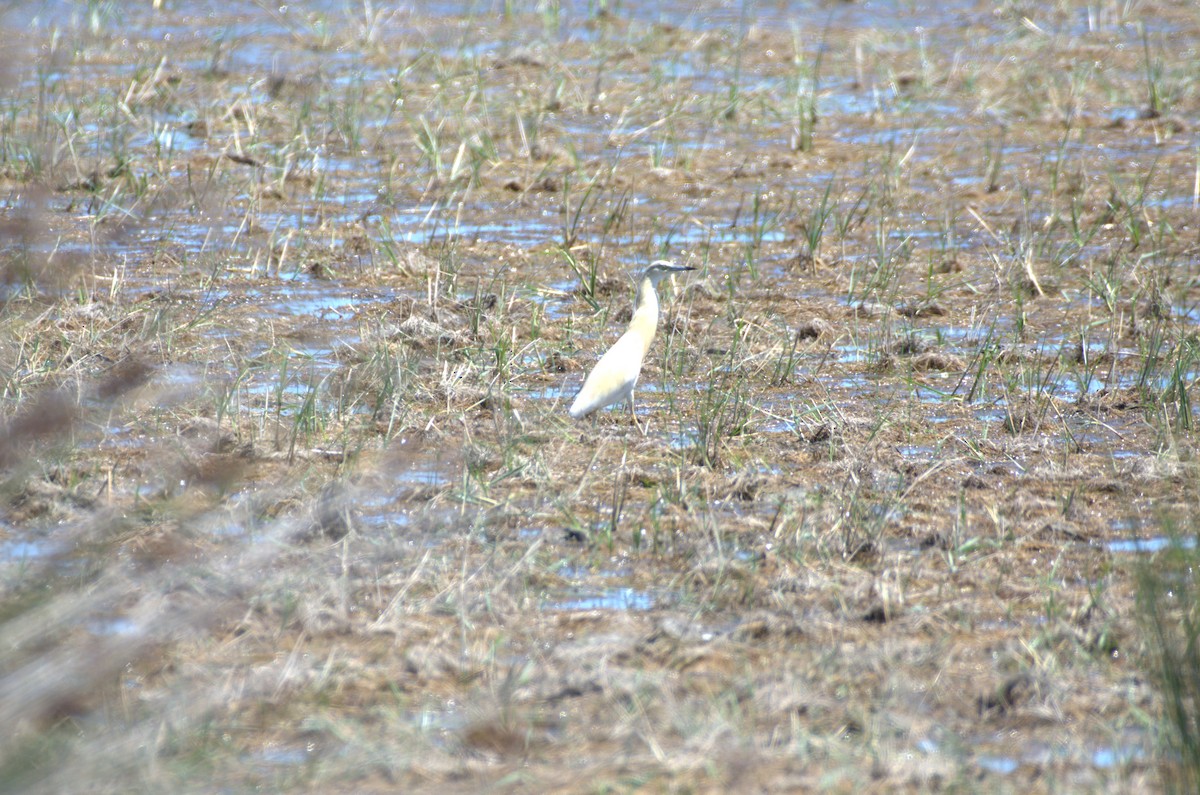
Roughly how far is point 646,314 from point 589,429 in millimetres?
680

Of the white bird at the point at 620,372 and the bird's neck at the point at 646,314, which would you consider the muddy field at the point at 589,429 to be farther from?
the bird's neck at the point at 646,314

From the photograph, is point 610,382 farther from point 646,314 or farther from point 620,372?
point 646,314

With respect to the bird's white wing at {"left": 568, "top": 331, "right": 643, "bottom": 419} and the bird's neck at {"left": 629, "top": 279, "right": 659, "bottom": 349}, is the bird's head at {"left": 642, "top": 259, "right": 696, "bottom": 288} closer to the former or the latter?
the bird's neck at {"left": 629, "top": 279, "right": 659, "bottom": 349}

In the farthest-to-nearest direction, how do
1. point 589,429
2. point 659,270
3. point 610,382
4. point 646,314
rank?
point 659,270
point 646,314
point 589,429
point 610,382

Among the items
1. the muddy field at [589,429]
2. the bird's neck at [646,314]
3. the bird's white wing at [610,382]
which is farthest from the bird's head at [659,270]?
the bird's white wing at [610,382]

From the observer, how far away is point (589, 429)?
6059mm

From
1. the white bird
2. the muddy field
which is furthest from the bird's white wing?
the muddy field

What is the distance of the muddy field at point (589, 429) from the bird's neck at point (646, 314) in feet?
0.97

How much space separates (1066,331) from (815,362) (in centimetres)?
135

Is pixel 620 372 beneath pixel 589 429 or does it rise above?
above

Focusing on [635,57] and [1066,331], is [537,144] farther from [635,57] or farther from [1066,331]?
[1066,331]

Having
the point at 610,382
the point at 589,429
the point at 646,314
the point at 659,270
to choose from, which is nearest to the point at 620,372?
the point at 610,382

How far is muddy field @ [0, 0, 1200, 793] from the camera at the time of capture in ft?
12.0

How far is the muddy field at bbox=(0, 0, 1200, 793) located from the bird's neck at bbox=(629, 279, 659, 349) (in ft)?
0.97
